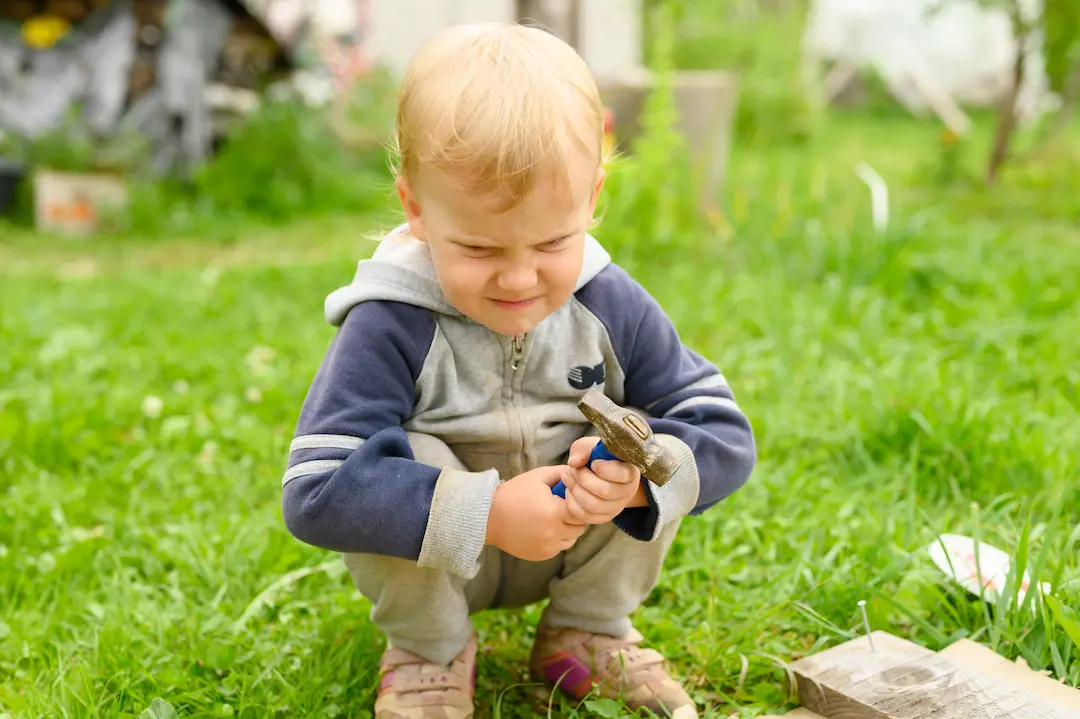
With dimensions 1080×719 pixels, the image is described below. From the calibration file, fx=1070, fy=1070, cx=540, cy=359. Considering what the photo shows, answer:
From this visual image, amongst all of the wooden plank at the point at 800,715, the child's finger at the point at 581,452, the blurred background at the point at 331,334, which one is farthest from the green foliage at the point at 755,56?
the child's finger at the point at 581,452

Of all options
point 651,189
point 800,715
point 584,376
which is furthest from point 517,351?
point 651,189

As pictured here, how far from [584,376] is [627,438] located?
336 mm

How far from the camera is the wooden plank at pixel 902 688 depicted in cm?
151

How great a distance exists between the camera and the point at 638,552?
1704 mm

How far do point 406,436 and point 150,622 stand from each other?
0.73 m

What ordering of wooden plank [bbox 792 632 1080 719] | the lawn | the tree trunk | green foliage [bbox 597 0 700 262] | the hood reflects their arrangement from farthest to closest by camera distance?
the tree trunk
green foliage [bbox 597 0 700 262]
the lawn
the hood
wooden plank [bbox 792 632 1080 719]

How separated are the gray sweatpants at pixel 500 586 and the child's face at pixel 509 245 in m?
0.26

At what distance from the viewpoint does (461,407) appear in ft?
5.41

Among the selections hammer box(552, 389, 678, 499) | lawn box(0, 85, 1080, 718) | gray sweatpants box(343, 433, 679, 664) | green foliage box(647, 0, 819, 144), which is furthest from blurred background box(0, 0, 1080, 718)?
green foliage box(647, 0, 819, 144)

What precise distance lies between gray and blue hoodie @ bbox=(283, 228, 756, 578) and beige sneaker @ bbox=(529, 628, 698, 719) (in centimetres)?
26

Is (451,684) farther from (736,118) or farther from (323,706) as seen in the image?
(736,118)

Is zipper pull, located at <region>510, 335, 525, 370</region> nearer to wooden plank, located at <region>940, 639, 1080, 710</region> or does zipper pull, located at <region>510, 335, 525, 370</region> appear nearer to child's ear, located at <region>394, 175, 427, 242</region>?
child's ear, located at <region>394, 175, 427, 242</region>

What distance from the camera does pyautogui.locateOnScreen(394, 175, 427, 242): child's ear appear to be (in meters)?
1.55

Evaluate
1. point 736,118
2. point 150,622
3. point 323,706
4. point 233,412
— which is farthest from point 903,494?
point 736,118
